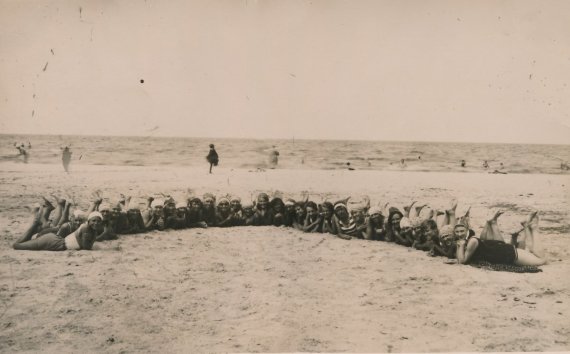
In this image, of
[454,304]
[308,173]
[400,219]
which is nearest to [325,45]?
[308,173]

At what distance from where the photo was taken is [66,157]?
4613mm

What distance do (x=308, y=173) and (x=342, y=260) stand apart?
106cm

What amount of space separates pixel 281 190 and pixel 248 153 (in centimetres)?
92

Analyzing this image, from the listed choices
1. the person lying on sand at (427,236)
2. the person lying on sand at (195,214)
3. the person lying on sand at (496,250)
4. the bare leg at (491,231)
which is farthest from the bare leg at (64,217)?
the bare leg at (491,231)

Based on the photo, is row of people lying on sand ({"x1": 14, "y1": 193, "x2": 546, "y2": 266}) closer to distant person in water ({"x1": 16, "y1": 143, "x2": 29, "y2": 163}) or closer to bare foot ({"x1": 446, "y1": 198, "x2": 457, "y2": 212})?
bare foot ({"x1": 446, "y1": 198, "x2": 457, "y2": 212})

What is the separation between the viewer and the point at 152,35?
399cm

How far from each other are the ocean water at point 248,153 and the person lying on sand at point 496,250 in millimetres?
838

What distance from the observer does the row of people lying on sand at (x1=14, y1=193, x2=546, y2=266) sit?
3.84 meters

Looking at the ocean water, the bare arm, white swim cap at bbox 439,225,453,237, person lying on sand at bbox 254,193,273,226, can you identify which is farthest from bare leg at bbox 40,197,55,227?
the bare arm

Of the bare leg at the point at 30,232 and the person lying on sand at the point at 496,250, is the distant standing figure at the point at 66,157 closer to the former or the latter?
the bare leg at the point at 30,232

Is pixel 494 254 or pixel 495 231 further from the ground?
pixel 495 231

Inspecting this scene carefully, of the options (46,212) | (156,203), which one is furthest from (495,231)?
(46,212)

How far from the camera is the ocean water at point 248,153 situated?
14.2 feet

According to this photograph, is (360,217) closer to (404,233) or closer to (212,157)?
(404,233)
